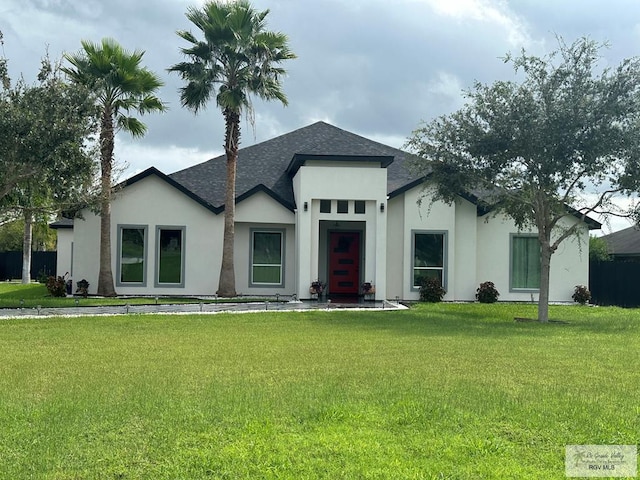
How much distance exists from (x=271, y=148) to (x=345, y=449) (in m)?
23.4

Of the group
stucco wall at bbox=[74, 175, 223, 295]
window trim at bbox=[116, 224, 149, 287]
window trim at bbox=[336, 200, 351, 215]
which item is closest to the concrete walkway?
window trim at bbox=[336, 200, 351, 215]

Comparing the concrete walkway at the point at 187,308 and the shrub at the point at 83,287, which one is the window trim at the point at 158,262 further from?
the concrete walkway at the point at 187,308

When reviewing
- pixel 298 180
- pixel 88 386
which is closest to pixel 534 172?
pixel 298 180

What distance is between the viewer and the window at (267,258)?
77.5 ft

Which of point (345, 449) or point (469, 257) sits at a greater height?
point (469, 257)

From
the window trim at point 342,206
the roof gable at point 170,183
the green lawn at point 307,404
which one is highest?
the roof gable at point 170,183

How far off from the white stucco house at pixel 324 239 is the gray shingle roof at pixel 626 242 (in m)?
9.77

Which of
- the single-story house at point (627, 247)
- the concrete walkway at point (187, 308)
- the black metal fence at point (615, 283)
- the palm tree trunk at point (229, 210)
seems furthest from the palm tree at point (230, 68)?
the single-story house at point (627, 247)

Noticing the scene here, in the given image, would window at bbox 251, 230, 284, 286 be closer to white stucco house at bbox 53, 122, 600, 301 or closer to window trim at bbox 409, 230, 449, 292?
white stucco house at bbox 53, 122, 600, 301

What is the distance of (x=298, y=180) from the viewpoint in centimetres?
2239

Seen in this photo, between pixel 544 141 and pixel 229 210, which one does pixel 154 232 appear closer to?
pixel 229 210

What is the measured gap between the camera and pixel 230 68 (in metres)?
22.0

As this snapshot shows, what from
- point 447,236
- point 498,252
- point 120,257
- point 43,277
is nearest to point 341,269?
point 447,236

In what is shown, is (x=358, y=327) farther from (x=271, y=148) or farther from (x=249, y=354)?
(x=271, y=148)
